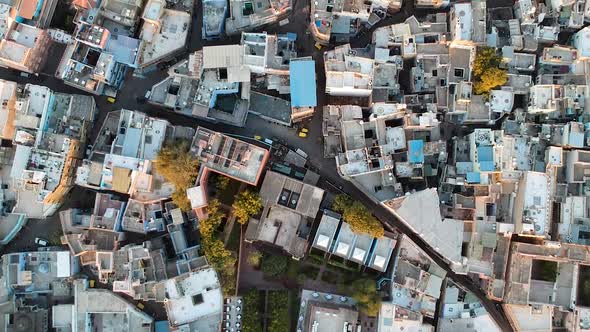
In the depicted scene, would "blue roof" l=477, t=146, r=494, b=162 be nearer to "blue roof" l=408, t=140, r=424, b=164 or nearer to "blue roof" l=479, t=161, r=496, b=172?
"blue roof" l=479, t=161, r=496, b=172

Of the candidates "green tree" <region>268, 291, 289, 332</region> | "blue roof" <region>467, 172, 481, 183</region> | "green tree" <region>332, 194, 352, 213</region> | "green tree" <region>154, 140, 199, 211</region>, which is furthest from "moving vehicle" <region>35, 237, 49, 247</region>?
"blue roof" <region>467, 172, 481, 183</region>

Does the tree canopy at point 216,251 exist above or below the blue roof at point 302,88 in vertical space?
below

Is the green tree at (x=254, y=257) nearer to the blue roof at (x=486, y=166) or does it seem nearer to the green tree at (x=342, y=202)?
the green tree at (x=342, y=202)

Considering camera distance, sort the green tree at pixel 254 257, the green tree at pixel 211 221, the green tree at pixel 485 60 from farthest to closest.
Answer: the green tree at pixel 485 60 → the green tree at pixel 254 257 → the green tree at pixel 211 221

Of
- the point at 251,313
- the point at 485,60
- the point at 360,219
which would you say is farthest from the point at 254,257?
the point at 485,60

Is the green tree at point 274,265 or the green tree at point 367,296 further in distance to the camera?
the green tree at point 274,265

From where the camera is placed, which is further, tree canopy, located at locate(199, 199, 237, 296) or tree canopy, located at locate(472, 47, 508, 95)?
tree canopy, located at locate(472, 47, 508, 95)

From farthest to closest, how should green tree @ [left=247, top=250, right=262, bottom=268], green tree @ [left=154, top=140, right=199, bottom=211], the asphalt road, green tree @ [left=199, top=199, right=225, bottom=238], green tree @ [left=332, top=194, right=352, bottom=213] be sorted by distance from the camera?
the asphalt road → green tree @ [left=247, top=250, right=262, bottom=268] → green tree @ [left=332, top=194, right=352, bottom=213] → green tree @ [left=199, top=199, right=225, bottom=238] → green tree @ [left=154, top=140, right=199, bottom=211]

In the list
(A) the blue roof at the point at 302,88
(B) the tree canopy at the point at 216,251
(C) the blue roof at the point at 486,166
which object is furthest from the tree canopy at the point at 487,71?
(B) the tree canopy at the point at 216,251
